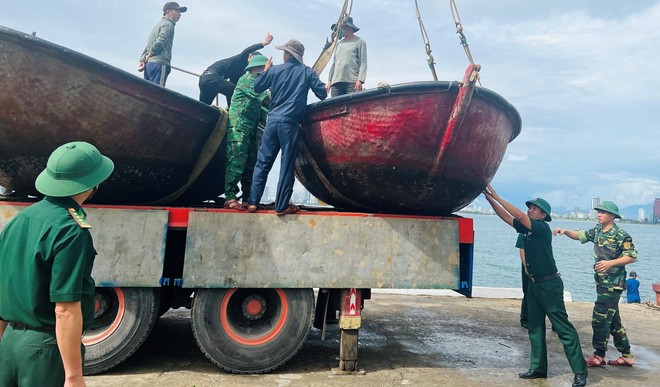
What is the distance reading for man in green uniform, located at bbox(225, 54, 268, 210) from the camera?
13.9 ft

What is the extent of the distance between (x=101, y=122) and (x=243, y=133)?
1.22 metres

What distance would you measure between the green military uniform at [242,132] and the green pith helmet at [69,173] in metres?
2.26

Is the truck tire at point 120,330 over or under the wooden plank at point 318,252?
under

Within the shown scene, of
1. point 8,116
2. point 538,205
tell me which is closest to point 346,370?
point 538,205

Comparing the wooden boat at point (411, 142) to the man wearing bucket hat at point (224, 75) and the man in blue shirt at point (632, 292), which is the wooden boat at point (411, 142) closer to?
the man wearing bucket hat at point (224, 75)

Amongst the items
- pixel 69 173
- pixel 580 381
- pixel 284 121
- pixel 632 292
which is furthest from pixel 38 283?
pixel 632 292

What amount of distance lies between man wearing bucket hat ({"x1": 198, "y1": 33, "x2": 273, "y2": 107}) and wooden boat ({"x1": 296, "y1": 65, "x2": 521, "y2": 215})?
1411 millimetres

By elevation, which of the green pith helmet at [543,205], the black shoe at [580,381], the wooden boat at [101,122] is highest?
the wooden boat at [101,122]

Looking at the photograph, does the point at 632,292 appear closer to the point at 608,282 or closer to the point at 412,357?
the point at 608,282

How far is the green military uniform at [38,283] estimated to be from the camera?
1.72 metres

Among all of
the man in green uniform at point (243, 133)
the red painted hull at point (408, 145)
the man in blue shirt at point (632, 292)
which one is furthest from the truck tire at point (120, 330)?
the man in blue shirt at point (632, 292)

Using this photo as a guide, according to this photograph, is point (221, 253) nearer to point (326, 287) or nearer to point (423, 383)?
point (326, 287)

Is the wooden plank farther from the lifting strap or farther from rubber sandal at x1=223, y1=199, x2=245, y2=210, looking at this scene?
the lifting strap

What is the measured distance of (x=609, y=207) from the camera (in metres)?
4.91
